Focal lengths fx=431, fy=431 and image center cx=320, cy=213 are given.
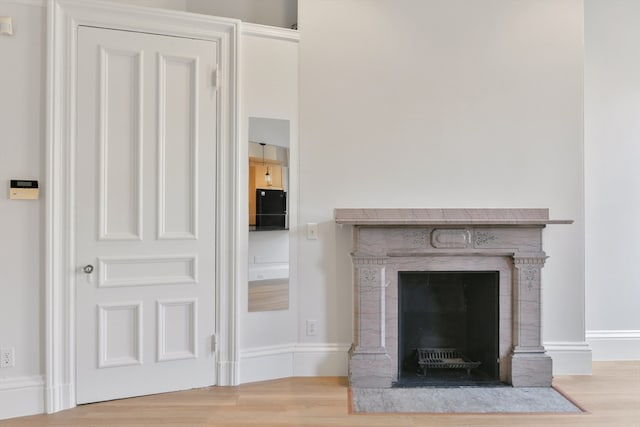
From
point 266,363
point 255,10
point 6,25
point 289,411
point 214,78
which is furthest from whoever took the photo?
point 255,10

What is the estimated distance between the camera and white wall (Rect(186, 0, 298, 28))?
338cm

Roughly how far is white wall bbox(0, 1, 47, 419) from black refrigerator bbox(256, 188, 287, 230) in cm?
135

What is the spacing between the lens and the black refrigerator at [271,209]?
3146mm

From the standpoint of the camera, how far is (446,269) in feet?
10.1

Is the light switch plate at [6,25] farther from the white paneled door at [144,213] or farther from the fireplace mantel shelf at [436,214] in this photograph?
the fireplace mantel shelf at [436,214]

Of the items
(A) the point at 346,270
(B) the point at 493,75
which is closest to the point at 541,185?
(B) the point at 493,75

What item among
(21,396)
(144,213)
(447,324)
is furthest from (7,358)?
(447,324)

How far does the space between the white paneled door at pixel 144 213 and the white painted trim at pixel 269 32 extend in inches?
10.8

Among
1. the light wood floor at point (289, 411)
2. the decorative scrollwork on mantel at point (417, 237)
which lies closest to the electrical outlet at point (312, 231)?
the decorative scrollwork on mantel at point (417, 237)

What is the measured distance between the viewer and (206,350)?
2998 mm

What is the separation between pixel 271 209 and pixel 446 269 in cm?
133

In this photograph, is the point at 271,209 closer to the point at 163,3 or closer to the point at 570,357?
the point at 163,3

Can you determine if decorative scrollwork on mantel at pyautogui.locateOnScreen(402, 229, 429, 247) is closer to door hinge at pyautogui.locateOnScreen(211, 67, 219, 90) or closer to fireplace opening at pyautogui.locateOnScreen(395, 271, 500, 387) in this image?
fireplace opening at pyautogui.locateOnScreen(395, 271, 500, 387)

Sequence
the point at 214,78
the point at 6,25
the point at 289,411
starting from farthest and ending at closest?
the point at 214,78, the point at 289,411, the point at 6,25
